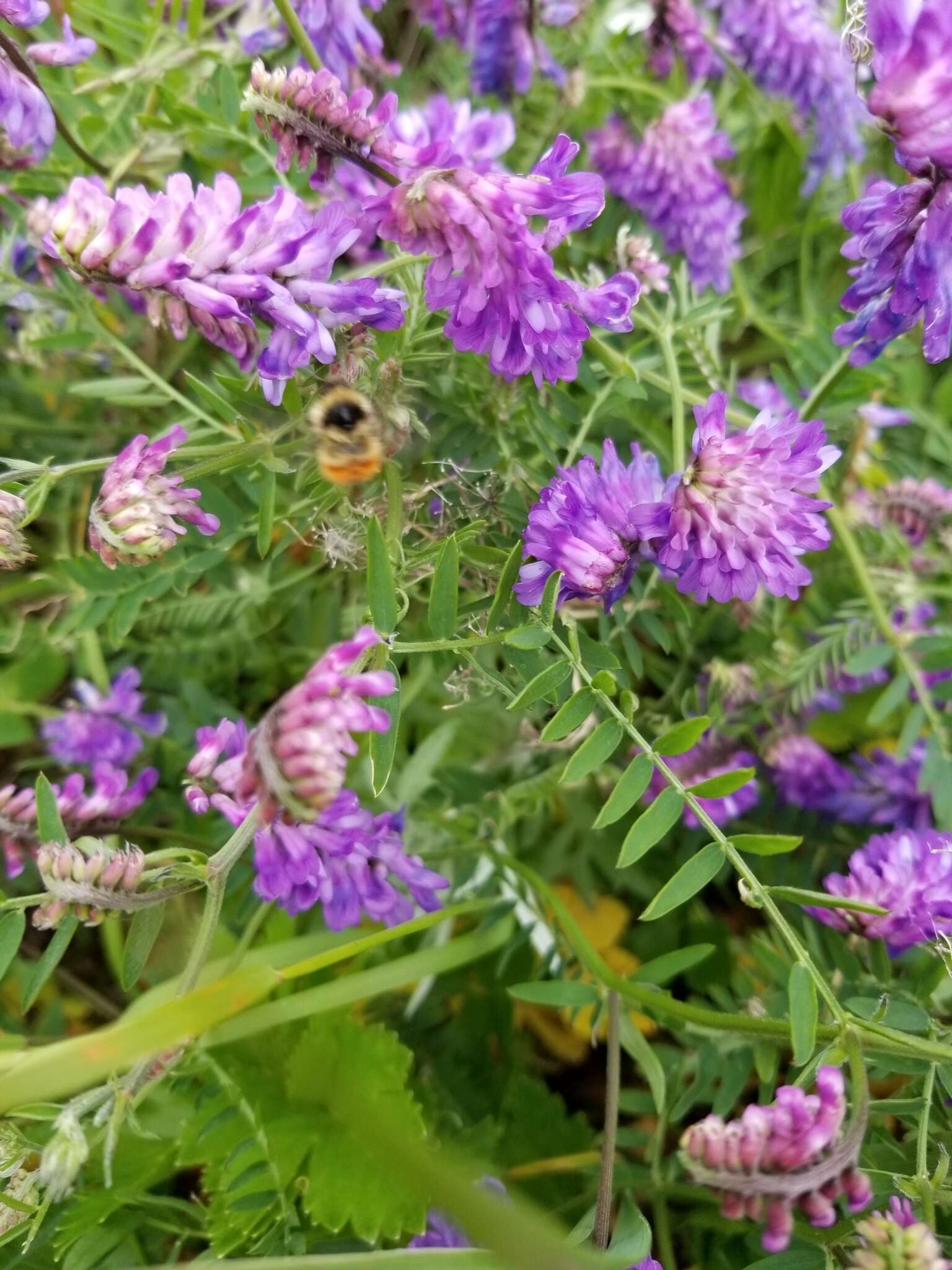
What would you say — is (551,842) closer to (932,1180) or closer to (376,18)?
(932,1180)

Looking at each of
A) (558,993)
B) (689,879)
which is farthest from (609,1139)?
(689,879)

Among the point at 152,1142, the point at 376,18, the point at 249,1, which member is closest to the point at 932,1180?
the point at 152,1142

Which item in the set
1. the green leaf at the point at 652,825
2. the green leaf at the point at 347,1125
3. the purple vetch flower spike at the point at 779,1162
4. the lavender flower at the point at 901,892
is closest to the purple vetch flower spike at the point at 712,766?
the lavender flower at the point at 901,892

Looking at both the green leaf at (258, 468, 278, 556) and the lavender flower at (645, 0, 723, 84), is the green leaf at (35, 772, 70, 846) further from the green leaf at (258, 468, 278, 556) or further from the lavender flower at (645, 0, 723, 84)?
the lavender flower at (645, 0, 723, 84)

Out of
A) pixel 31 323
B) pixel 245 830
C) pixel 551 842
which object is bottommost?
pixel 551 842

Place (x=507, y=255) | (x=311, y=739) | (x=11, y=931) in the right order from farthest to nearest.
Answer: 1. (x=11, y=931)
2. (x=507, y=255)
3. (x=311, y=739)

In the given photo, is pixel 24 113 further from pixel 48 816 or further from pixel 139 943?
pixel 139 943
